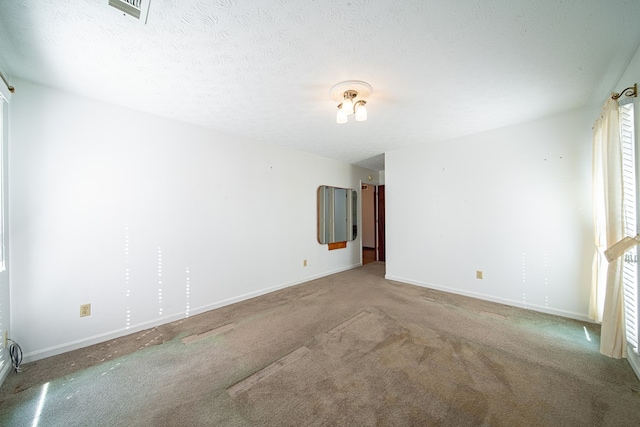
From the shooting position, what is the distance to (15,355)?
1.81 m

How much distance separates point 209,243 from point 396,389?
2485 millimetres

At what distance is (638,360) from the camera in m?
1.63

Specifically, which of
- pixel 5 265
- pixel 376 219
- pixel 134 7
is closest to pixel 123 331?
pixel 5 265

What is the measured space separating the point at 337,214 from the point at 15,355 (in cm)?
411

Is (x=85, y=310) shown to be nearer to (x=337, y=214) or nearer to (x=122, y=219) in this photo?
(x=122, y=219)

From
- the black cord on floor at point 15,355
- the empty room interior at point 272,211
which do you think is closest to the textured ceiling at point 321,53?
the empty room interior at point 272,211

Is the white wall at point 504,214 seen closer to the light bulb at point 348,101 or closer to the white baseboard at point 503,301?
the white baseboard at point 503,301

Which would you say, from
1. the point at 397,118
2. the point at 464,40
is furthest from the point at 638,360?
the point at 397,118

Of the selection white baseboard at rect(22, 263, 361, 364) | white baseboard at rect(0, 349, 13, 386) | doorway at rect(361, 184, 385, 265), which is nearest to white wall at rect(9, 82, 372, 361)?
white baseboard at rect(22, 263, 361, 364)

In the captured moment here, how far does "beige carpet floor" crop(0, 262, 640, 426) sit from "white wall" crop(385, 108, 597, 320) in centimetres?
51

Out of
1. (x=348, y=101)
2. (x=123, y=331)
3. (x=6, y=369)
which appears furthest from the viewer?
(x=123, y=331)

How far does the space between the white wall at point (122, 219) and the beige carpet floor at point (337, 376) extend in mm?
361

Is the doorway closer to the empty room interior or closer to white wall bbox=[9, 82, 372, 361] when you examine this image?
the empty room interior

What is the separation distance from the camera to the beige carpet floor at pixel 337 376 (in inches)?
53.2
